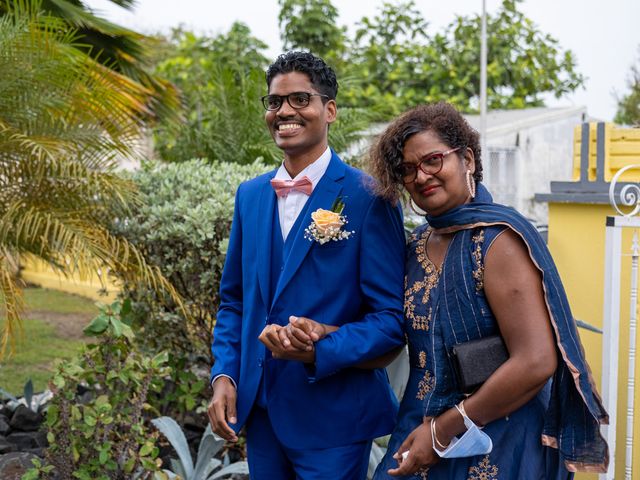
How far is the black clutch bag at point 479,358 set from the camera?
7.05 feet

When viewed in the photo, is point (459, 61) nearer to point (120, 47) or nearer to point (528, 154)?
point (528, 154)

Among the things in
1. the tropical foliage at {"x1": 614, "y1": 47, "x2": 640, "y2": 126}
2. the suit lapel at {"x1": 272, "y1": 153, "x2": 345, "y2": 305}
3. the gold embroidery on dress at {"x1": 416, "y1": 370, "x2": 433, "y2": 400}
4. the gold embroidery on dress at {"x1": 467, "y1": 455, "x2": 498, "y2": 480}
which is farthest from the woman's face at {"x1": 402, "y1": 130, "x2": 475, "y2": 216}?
the tropical foliage at {"x1": 614, "y1": 47, "x2": 640, "y2": 126}

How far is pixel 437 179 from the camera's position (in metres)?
2.35

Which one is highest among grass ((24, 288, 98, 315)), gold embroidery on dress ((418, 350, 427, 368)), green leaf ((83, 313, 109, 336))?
gold embroidery on dress ((418, 350, 427, 368))

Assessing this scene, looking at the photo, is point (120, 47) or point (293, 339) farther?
point (120, 47)

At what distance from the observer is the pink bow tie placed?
269cm

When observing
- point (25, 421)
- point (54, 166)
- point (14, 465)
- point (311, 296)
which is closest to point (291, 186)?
point (311, 296)

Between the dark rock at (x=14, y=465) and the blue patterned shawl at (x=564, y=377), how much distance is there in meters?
3.05

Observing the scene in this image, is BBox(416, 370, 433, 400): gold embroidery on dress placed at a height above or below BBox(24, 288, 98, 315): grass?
above

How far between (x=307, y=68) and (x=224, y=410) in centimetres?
117

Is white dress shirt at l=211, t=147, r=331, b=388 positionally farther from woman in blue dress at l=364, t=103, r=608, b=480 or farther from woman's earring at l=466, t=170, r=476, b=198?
woman's earring at l=466, t=170, r=476, b=198

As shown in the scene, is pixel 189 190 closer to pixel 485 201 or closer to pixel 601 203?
pixel 601 203

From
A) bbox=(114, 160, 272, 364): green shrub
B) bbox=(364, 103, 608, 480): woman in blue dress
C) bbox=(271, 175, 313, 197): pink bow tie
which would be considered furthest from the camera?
bbox=(114, 160, 272, 364): green shrub

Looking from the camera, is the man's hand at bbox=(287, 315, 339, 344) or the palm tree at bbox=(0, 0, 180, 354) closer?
the man's hand at bbox=(287, 315, 339, 344)
